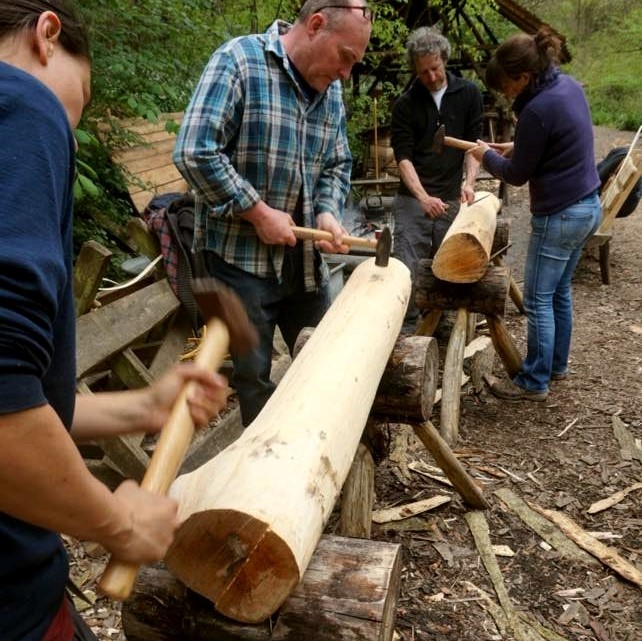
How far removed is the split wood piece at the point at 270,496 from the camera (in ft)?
4.41

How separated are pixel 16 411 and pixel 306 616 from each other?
3.17ft

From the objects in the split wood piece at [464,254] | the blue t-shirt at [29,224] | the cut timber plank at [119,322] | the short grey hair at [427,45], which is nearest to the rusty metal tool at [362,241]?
the split wood piece at [464,254]

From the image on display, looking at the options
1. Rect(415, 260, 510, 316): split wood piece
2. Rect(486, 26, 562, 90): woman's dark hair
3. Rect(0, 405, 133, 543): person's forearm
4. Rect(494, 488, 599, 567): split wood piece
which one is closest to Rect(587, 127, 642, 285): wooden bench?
Rect(415, 260, 510, 316): split wood piece

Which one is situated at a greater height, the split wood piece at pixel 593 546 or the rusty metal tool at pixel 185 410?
the rusty metal tool at pixel 185 410

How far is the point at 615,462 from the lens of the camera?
12.0ft

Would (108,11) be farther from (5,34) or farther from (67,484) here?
(67,484)

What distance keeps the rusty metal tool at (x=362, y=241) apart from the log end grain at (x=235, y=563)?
1.65 meters

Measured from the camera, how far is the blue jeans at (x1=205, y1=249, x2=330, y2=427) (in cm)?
288

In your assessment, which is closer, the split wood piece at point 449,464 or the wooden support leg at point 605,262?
the split wood piece at point 449,464

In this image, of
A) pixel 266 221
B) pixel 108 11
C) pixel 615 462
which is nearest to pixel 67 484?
pixel 266 221

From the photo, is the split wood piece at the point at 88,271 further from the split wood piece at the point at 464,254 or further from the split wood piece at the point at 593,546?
the split wood piece at the point at 593,546

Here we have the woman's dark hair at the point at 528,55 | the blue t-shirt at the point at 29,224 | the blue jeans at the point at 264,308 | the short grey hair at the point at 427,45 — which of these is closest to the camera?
the blue t-shirt at the point at 29,224

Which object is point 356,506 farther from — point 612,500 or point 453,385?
point 453,385

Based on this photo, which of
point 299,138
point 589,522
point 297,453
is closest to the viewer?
point 297,453
